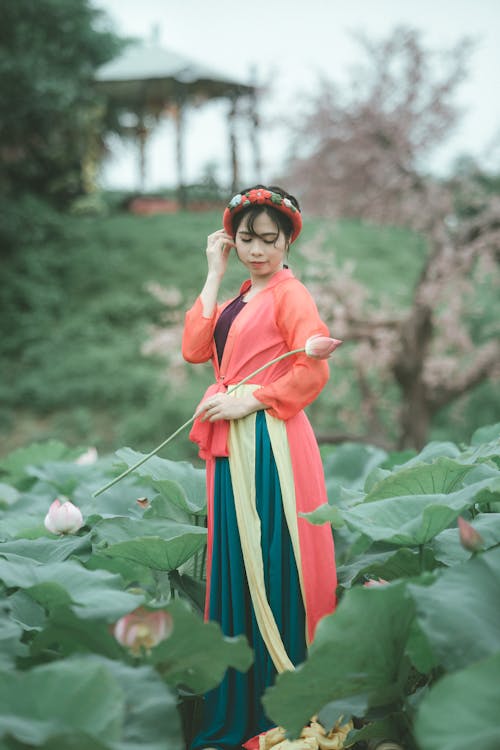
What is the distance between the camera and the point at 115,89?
11.6 m

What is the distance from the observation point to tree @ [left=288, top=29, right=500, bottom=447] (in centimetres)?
529

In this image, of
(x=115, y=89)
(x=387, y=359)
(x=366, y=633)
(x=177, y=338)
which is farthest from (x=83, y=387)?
(x=366, y=633)

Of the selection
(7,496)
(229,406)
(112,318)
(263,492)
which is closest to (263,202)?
(229,406)

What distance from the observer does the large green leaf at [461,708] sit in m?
1.06

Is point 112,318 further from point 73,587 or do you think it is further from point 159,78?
point 73,587

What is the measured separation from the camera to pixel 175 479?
6.88ft

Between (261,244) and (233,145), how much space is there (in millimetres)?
9808

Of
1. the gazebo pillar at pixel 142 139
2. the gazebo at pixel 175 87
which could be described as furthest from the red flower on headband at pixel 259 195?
the gazebo pillar at pixel 142 139

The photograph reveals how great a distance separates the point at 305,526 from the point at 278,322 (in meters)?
0.47

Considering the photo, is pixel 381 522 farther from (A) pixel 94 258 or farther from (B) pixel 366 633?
(A) pixel 94 258

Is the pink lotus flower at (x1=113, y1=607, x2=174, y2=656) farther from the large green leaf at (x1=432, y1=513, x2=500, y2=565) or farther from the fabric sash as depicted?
the large green leaf at (x1=432, y1=513, x2=500, y2=565)

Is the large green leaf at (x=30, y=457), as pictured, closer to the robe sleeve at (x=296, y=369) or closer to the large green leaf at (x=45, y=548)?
the large green leaf at (x=45, y=548)

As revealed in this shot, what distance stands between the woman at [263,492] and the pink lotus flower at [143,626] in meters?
0.41

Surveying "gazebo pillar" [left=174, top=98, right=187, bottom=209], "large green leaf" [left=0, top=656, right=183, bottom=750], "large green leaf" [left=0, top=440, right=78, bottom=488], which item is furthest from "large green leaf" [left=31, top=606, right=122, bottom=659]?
"gazebo pillar" [left=174, top=98, right=187, bottom=209]
